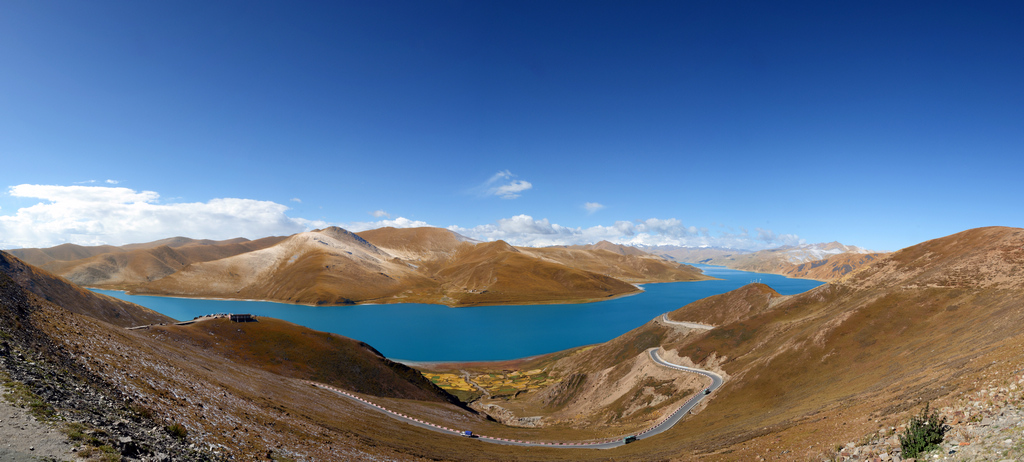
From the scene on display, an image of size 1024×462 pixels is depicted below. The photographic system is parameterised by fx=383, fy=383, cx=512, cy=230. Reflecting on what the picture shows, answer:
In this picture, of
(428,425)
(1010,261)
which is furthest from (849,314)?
(428,425)

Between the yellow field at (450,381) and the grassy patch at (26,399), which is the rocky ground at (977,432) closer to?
the grassy patch at (26,399)

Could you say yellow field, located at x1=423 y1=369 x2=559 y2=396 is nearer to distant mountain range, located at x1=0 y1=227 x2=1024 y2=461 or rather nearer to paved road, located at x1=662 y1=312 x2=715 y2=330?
distant mountain range, located at x1=0 y1=227 x2=1024 y2=461

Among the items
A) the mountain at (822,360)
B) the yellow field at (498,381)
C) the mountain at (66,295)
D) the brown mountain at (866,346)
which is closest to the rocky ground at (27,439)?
the mountain at (822,360)

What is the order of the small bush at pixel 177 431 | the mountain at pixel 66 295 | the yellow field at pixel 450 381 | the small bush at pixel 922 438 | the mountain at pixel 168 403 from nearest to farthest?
the mountain at pixel 168 403, the small bush at pixel 922 438, the small bush at pixel 177 431, the mountain at pixel 66 295, the yellow field at pixel 450 381

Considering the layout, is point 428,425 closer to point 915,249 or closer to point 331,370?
point 331,370

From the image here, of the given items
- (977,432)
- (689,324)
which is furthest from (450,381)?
(977,432)

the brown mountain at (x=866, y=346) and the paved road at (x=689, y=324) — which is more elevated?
the brown mountain at (x=866, y=346)
